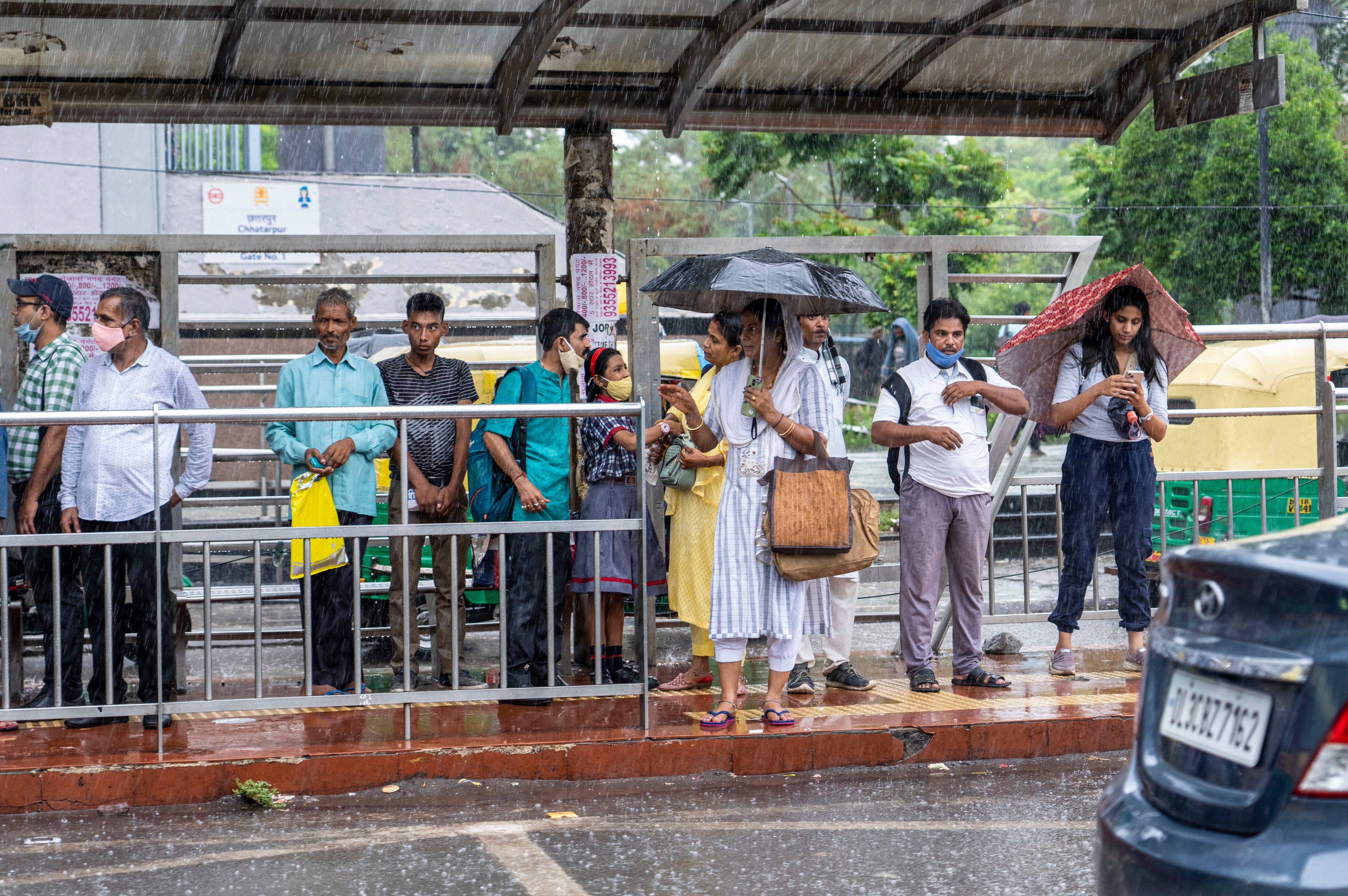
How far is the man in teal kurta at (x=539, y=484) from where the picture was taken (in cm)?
629

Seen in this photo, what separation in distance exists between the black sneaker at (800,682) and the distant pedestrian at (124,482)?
9.24 feet

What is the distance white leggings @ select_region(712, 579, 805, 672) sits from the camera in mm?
5941

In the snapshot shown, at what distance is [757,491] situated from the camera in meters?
5.93

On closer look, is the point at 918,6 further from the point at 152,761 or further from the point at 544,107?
the point at 152,761

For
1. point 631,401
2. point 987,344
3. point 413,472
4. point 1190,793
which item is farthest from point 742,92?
point 987,344

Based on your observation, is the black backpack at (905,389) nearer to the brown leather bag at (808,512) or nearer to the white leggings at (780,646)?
the brown leather bag at (808,512)

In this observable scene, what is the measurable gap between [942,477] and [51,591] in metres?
4.02

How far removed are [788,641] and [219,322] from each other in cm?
424

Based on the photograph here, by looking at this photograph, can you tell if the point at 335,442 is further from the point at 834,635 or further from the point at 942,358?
the point at 942,358

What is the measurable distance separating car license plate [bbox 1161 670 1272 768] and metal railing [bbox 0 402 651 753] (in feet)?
9.46

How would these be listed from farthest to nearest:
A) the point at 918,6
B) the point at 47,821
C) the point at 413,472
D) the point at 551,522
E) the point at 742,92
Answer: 1. the point at 742,92
2. the point at 918,6
3. the point at 413,472
4. the point at 551,522
5. the point at 47,821

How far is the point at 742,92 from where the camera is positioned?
7.96 m

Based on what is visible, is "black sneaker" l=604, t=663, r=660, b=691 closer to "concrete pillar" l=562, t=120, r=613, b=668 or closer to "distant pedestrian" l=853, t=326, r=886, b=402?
"concrete pillar" l=562, t=120, r=613, b=668

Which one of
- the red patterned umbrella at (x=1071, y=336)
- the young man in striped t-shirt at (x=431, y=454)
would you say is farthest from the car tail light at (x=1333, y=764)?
the young man in striped t-shirt at (x=431, y=454)
